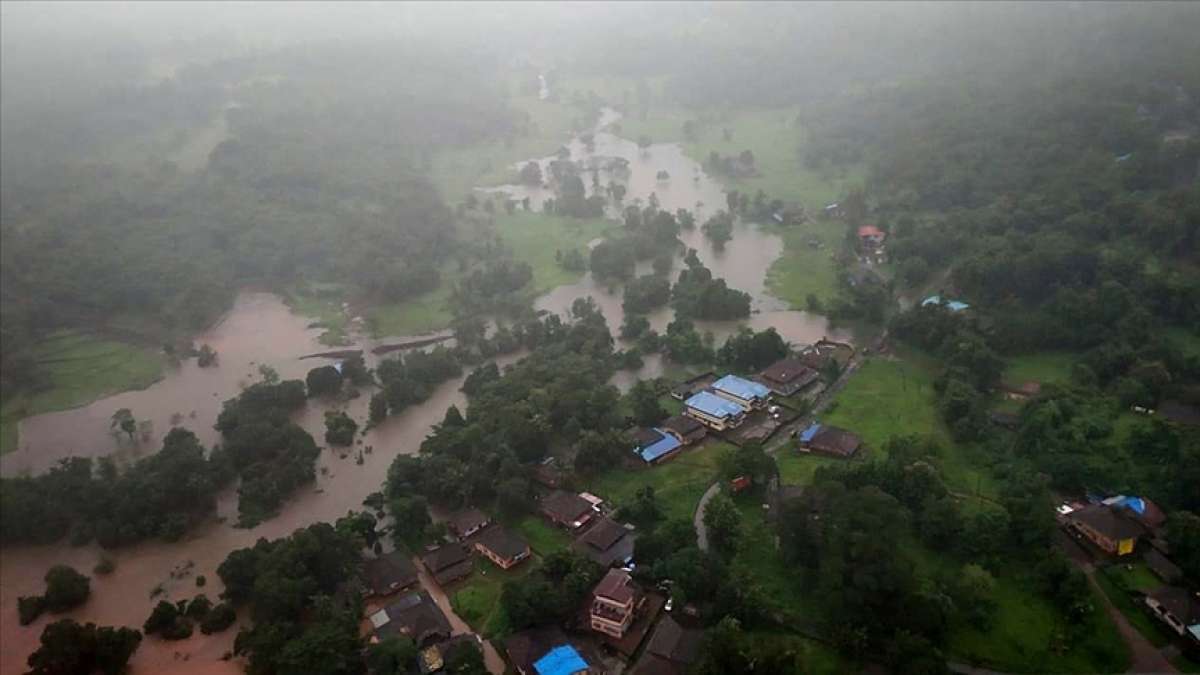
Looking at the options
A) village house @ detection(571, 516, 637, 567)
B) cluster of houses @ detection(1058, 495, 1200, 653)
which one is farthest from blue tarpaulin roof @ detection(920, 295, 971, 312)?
village house @ detection(571, 516, 637, 567)

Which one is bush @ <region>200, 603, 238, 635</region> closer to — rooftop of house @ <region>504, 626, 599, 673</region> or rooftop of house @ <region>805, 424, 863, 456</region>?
rooftop of house @ <region>504, 626, 599, 673</region>

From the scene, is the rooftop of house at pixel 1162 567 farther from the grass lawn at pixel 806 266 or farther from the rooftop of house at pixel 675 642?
the grass lawn at pixel 806 266

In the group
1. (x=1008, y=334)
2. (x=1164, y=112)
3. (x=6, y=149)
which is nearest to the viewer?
(x=1008, y=334)

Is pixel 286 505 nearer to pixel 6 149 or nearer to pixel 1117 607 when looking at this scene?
pixel 1117 607

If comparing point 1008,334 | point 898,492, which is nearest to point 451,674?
point 898,492

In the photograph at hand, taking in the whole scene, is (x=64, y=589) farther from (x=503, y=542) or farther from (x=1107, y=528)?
(x=1107, y=528)

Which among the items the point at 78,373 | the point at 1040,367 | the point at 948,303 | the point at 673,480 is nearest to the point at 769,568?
the point at 673,480
